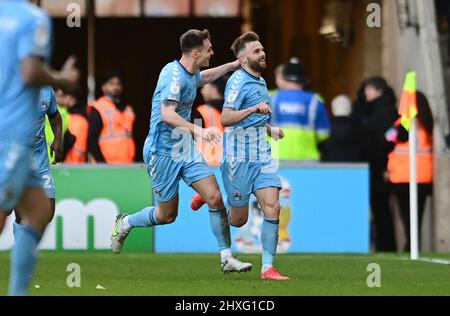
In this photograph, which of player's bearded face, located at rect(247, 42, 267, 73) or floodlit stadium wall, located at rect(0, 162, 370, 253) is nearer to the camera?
player's bearded face, located at rect(247, 42, 267, 73)

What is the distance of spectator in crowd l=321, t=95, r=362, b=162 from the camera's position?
1778 centimetres

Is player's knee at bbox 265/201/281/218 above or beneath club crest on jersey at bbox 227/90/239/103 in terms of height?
beneath

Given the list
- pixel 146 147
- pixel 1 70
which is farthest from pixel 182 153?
pixel 1 70

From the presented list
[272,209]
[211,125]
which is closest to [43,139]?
[272,209]

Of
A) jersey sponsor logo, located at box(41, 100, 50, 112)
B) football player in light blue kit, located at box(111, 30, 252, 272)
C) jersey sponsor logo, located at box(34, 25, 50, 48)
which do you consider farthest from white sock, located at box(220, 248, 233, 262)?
jersey sponsor logo, located at box(34, 25, 50, 48)

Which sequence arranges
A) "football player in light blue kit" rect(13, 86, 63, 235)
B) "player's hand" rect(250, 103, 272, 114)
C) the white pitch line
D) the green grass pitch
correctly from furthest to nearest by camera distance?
the white pitch line → "football player in light blue kit" rect(13, 86, 63, 235) → "player's hand" rect(250, 103, 272, 114) → the green grass pitch

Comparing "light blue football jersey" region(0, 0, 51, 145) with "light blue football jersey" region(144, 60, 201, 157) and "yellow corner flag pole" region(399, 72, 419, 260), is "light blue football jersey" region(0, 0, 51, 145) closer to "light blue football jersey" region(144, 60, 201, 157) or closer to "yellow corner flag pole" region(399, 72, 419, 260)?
"light blue football jersey" region(144, 60, 201, 157)

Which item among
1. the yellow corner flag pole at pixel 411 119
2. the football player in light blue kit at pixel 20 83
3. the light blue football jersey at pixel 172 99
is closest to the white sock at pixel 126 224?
the light blue football jersey at pixel 172 99

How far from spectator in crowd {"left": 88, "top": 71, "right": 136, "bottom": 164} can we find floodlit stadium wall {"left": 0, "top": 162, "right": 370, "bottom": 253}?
0.71 metres

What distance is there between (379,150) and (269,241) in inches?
229

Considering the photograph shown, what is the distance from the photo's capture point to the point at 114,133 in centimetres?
1819

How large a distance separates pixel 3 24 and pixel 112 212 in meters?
8.70

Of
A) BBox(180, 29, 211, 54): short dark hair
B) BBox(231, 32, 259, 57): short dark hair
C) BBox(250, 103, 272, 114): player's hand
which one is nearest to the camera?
BBox(250, 103, 272, 114): player's hand
